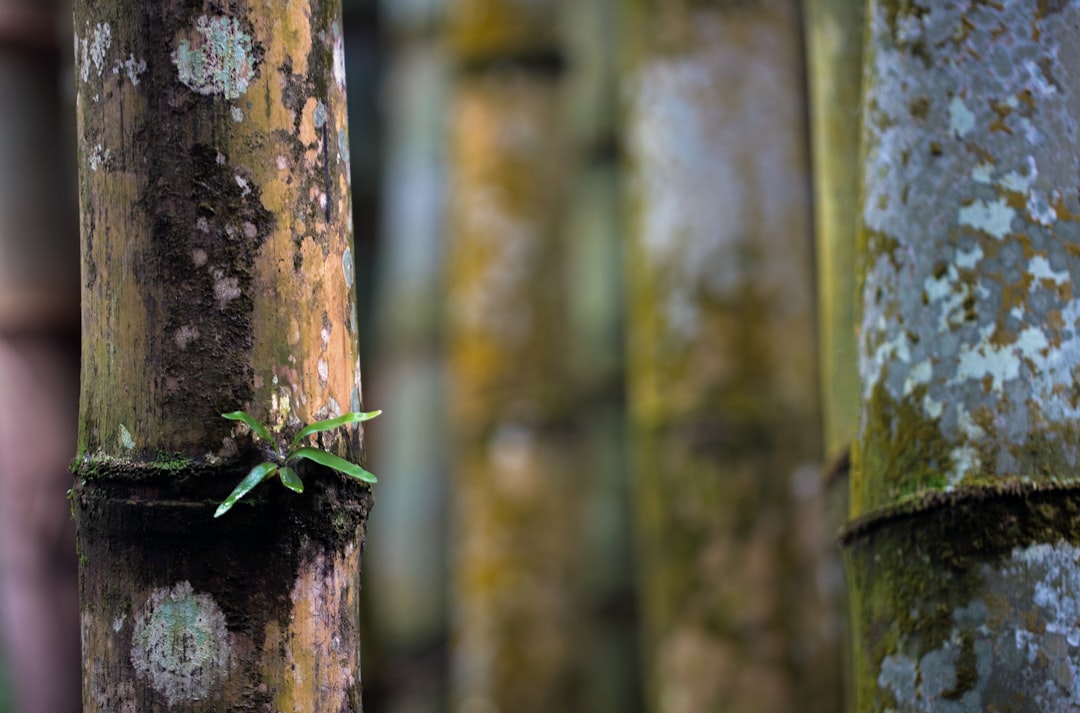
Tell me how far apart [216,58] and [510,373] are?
75.8 inches

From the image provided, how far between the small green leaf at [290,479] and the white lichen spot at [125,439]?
8 cm

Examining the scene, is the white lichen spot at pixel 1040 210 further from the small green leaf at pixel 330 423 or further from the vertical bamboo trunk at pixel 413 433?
the vertical bamboo trunk at pixel 413 433

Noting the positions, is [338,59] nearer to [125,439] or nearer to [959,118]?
[125,439]

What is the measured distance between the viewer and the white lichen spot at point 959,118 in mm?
918

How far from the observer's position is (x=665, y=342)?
215 cm

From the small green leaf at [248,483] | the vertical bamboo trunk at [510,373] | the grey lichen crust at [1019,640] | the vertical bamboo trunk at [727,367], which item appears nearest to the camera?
the small green leaf at [248,483]

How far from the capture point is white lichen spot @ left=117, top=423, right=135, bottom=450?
73cm

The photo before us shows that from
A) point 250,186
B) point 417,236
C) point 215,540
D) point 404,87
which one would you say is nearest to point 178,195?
point 250,186

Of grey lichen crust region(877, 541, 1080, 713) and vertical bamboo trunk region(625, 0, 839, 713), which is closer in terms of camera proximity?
grey lichen crust region(877, 541, 1080, 713)

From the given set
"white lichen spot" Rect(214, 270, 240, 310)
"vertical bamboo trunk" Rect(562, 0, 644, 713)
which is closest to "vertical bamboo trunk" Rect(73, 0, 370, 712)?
"white lichen spot" Rect(214, 270, 240, 310)

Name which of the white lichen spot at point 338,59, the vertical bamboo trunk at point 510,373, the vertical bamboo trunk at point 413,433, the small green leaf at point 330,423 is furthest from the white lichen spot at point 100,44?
the vertical bamboo trunk at point 413,433

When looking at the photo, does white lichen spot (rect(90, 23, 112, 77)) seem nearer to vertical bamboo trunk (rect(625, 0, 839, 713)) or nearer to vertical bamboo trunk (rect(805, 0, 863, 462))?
vertical bamboo trunk (rect(805, 0, 863, 462))

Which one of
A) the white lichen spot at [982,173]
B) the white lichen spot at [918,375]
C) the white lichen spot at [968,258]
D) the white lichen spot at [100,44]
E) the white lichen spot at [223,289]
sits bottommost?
the white lichen spot at [918,375]

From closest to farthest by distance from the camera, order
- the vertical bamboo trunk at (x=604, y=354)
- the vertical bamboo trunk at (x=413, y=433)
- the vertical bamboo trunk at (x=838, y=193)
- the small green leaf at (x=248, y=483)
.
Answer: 1. the small green leaf at (x=248, y=483)
2. the vertical bamboo trunk at (x=838, y=193)
3. the vertical bamboo trunk at (x=604, y=354)
4. the vertical bamboo trunk at (x=413, y=433)
